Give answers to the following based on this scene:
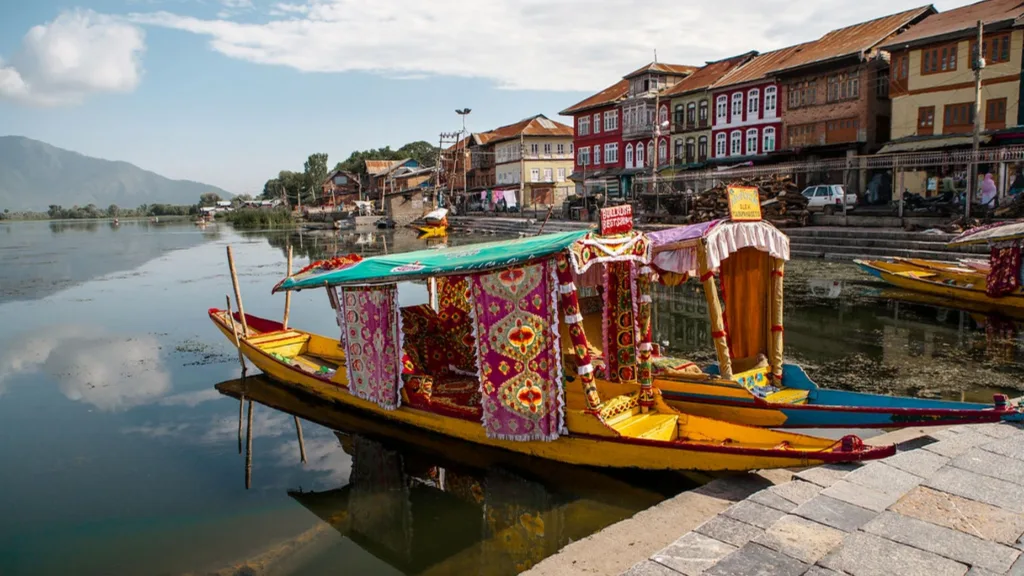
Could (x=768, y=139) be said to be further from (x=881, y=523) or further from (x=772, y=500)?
(x=881, y=523)

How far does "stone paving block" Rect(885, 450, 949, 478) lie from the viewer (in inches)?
228

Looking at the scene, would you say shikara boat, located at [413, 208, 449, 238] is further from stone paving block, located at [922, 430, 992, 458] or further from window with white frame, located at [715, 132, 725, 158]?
stone paving block, located at [922, 430, 992, 458]

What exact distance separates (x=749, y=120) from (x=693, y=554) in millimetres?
34979

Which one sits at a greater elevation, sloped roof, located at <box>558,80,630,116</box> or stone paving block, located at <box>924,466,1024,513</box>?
sloped roof, located at <box>558,80,630,116</box>

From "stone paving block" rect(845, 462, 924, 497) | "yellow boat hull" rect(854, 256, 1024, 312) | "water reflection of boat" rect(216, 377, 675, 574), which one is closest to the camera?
"stone paving block" rect(845, 462, 924, 497)

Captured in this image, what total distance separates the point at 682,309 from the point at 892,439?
32.5ft

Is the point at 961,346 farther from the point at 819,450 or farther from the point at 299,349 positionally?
the point at 299,349

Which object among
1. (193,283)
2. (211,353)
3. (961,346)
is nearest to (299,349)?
(211,353)

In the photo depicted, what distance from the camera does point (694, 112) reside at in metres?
39.7

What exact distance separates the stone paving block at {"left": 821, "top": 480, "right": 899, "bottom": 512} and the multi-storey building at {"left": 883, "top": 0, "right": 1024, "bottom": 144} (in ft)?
85.0

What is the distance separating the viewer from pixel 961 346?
1244 centimetres

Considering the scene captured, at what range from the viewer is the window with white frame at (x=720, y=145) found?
37750mm

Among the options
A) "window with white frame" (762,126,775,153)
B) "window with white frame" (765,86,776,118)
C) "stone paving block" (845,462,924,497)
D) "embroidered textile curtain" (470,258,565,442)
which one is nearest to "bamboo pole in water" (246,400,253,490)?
"embroidered textile curtain" (470,258,565,442)

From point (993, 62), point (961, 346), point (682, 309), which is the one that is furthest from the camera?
point (993, 62)
